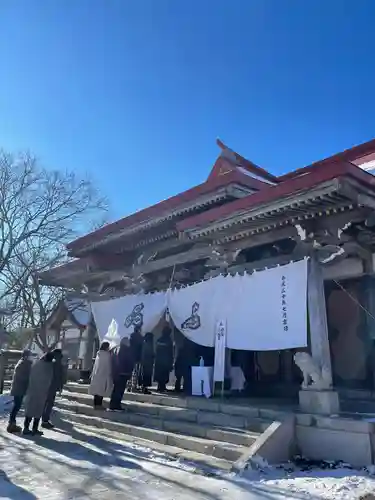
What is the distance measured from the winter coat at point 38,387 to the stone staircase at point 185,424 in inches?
45.3

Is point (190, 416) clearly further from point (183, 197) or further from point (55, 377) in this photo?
point (183, 197)

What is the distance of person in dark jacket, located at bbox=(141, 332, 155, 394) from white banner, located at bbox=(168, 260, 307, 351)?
1.24 metres

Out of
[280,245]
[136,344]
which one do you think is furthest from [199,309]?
[280,245]

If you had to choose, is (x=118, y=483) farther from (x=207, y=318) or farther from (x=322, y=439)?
(x=207, y=318)

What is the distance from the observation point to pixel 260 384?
921 centimetres

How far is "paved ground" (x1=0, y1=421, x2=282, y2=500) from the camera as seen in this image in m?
4.21

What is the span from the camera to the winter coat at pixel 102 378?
840 centimetres

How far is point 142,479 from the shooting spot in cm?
473

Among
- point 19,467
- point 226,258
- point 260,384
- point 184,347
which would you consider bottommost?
point 19,467

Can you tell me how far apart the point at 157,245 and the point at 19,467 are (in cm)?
590

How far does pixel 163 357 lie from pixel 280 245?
3641 mm

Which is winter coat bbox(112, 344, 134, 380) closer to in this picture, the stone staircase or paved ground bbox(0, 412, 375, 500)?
the stone staircase

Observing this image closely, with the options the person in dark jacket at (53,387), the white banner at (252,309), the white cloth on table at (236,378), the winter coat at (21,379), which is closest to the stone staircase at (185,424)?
the person in dark jacket at (53,387)

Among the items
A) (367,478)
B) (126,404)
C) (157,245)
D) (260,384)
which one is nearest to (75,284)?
(157,245)
